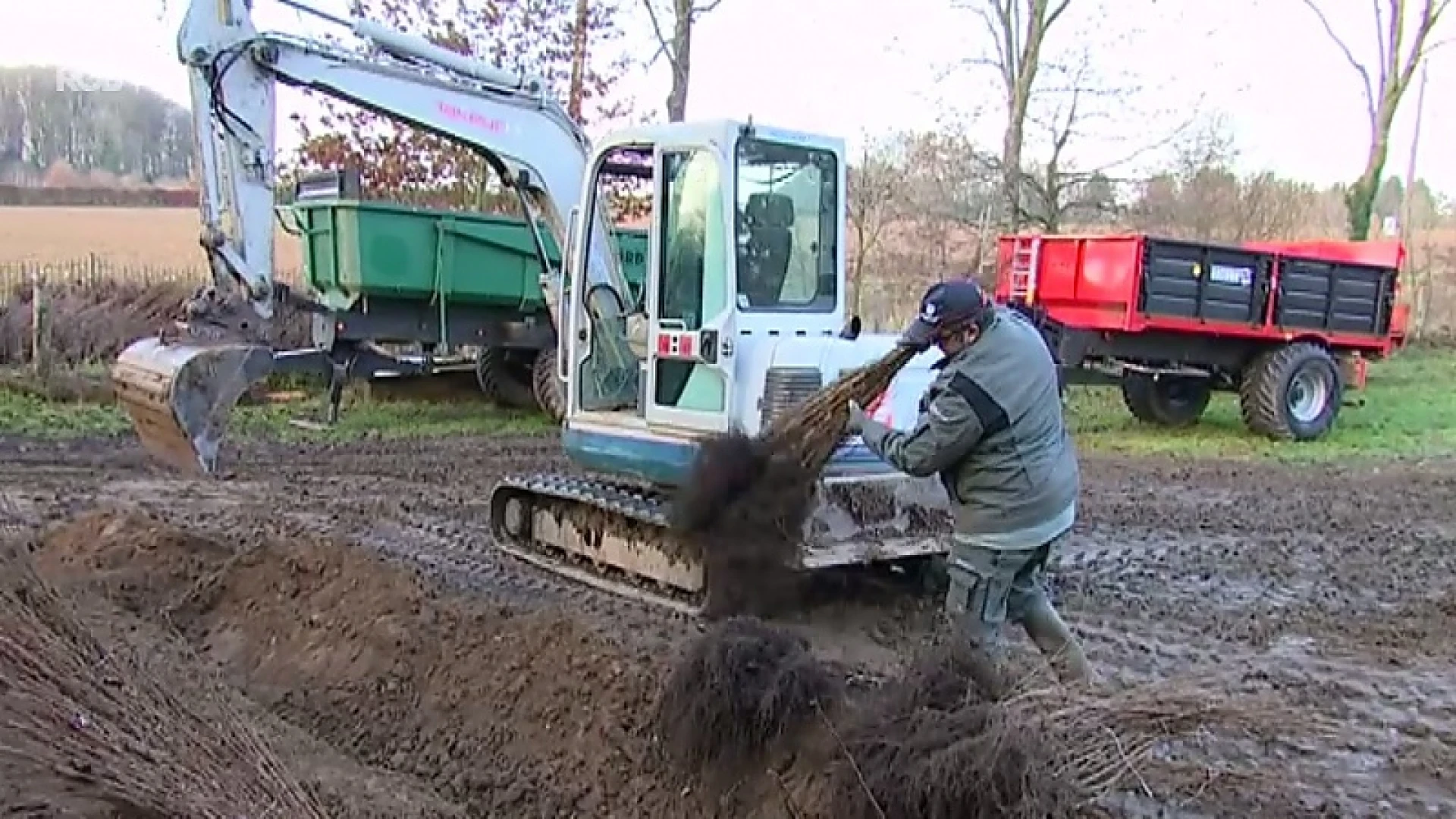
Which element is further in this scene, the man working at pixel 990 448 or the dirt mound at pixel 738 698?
the man working at pixel 990 448

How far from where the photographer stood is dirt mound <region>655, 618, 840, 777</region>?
4.09m

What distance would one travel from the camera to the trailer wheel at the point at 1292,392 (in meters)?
13.7

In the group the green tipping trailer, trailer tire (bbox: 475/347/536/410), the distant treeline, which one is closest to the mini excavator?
the green tipping trailer

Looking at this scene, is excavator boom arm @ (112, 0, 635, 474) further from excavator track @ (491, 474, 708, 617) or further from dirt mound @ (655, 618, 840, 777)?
dirt mound @ (655, 618, 840, 777)

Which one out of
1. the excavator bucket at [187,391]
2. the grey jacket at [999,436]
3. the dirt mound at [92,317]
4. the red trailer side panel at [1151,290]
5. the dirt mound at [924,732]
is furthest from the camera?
the dirt mound at [92,317]

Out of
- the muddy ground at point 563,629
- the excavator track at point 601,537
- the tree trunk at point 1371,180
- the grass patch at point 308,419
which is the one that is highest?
the tree trunk at point 1371,180

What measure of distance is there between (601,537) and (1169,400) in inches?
381

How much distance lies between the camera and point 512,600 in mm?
6516

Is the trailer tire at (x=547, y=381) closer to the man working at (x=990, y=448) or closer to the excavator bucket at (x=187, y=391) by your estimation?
the excavator bucket at (x=187, y=391)

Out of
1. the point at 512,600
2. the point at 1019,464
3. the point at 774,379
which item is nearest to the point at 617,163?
the point at 774,379

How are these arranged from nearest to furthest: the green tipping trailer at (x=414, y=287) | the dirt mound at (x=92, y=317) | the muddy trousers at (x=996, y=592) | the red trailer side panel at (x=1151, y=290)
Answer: the muddy trousers at (x=996, y=592), the green tipping trailer at (x=414, y=287), the red trailer side panel at (x=1151, y=290), the dirt mound at (x=92, y=317)

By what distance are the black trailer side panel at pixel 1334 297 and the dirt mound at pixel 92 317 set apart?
1222cm

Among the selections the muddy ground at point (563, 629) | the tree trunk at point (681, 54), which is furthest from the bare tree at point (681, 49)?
the muddy ground at point (563, 629)

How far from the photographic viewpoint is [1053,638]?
16.1ft
